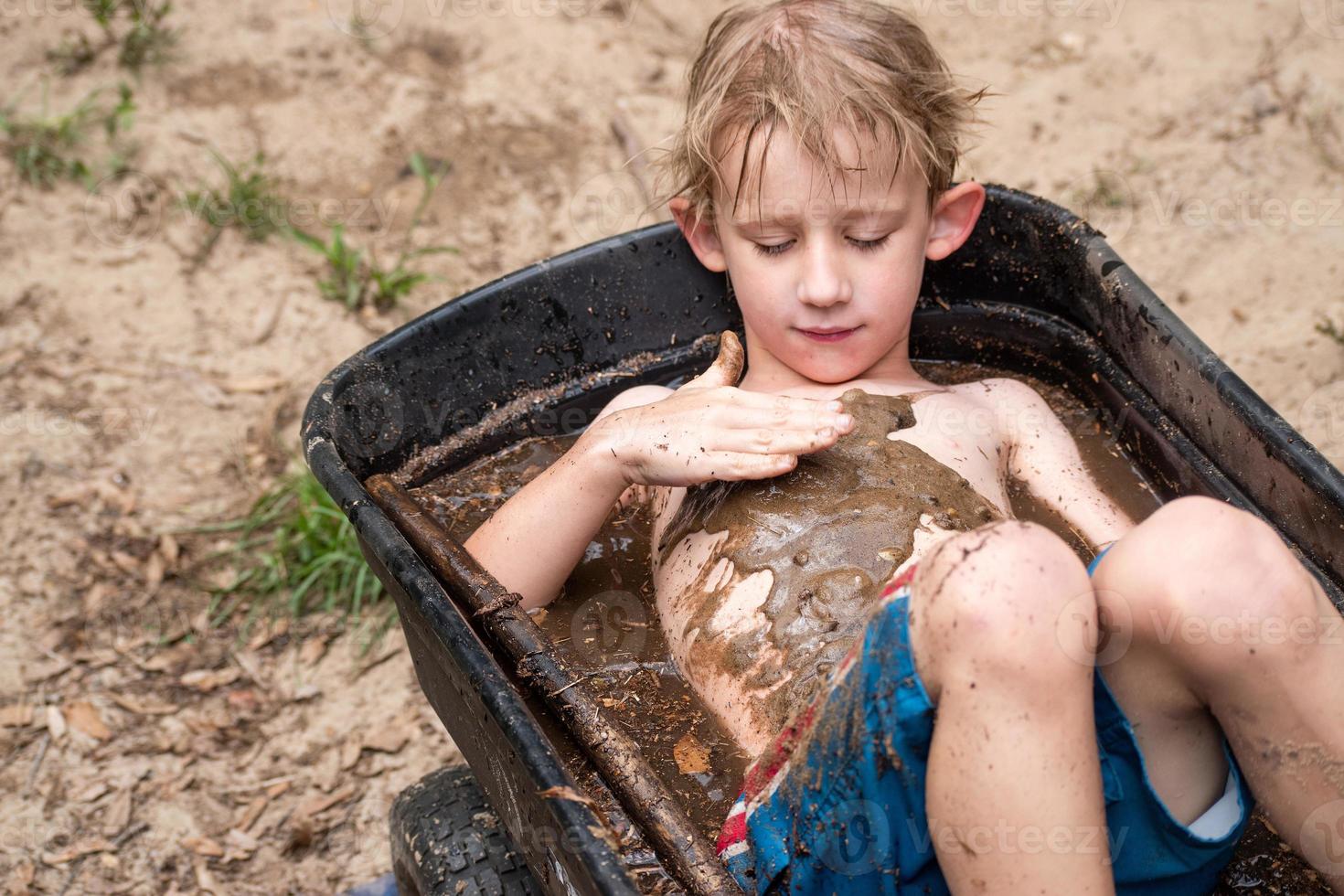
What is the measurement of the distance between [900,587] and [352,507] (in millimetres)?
839

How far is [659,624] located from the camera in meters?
2.09

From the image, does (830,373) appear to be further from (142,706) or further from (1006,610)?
(142,706)

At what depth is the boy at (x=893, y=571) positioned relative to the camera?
1338mm

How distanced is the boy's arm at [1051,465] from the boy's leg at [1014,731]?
847 millimetres

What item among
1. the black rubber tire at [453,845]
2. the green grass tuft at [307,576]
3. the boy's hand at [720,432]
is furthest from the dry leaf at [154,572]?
the boy's hand at [720,432]

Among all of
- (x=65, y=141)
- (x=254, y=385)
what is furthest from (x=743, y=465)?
(x=65, y=141)

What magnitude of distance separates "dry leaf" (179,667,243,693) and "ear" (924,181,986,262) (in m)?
1.82

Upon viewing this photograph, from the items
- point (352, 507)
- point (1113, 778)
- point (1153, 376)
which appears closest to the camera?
point (1113, 778)

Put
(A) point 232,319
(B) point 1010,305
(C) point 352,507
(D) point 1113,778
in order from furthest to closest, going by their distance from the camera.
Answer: (A) point 232,319 < (B) point 1010,305 < (C) point 352,507 < (D) point 1113,778

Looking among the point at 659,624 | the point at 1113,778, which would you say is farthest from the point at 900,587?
the point at 659,624

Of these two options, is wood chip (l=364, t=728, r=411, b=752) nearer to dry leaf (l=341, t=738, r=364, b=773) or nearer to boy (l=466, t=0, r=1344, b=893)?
dry leaf (l=341, t=738, r=364, b=773)

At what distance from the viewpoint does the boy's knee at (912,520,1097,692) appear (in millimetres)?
1319

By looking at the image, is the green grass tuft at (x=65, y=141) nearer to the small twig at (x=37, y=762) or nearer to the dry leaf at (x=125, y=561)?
the dry leaf at (x=125, y=561)

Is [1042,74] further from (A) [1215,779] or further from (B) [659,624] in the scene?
(A) [1215,779]
